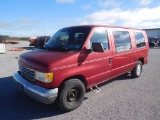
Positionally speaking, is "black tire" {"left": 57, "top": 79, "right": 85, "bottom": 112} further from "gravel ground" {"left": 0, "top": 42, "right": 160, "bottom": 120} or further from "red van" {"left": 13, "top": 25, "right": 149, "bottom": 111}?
"gravel ground" {"left": 0, "top": 42, "right": 160, "bottom": 120}

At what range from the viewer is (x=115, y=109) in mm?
4188

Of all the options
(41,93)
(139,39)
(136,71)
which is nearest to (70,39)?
(41,93)

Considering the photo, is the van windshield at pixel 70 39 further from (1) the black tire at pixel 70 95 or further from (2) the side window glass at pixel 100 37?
(1) the black tire at pixel 70 95

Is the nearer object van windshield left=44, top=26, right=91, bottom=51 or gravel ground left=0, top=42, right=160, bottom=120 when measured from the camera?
gravel ground left=0, top=42, right=160, bottom=120

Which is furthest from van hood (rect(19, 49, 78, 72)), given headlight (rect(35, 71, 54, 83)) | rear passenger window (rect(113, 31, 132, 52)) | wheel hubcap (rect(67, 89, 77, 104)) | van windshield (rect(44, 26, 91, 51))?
rear passenger window (rect(113, 31, 132, 52))

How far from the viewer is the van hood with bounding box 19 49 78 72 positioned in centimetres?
369

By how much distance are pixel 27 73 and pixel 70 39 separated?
57.2 inches

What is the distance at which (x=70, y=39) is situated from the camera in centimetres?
477

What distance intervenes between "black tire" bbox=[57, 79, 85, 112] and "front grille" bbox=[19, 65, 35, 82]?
748 millimetres

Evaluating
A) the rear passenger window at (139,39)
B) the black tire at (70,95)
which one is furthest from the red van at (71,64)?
the rear passenger window at (139,39)

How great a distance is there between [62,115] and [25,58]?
1643 mm

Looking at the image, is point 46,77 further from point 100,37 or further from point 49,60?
point 100,37

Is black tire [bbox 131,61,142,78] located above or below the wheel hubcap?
above

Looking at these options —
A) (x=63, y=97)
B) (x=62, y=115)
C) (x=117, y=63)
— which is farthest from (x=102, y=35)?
(x=62, y=115)
